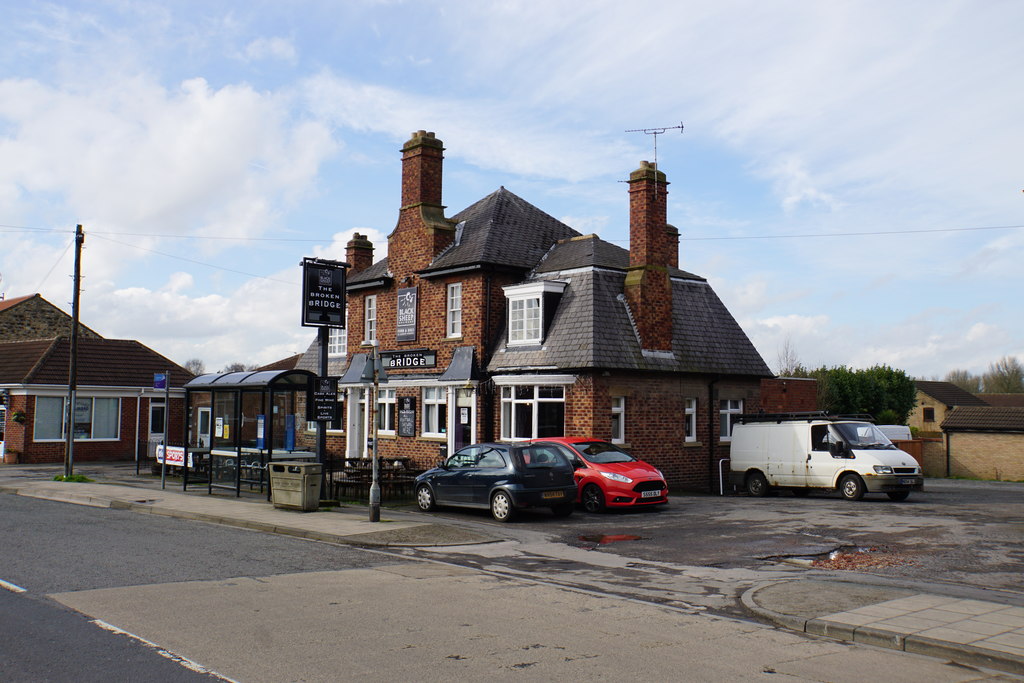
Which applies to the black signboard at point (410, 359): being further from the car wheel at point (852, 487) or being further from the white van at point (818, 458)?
the car wheel at point (852, 487)

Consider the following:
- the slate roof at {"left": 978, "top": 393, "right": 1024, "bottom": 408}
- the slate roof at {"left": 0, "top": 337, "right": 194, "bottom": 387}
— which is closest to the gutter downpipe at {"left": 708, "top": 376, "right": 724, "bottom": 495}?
the slate roof at {"left": 0, "top": 337, "right": 194, "bottom": 387}

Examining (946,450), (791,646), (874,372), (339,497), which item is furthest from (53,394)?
(874,372)

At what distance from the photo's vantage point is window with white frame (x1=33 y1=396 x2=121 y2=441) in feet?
116

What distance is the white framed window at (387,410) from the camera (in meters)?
29.1

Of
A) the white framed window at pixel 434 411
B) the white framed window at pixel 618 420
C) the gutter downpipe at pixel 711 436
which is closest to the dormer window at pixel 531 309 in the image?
the white framed window at pixel 618 420

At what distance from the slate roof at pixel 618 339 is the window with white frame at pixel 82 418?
66.1ft

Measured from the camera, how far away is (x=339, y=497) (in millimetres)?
21906

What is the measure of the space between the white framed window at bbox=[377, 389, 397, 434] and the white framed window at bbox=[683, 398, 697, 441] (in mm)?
9618

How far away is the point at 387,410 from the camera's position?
29297 millimetres

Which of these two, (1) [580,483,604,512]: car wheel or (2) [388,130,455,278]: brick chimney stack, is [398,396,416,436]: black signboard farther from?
(1) [580,483,604,512]: car wheel

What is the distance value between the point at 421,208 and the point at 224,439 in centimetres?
1000

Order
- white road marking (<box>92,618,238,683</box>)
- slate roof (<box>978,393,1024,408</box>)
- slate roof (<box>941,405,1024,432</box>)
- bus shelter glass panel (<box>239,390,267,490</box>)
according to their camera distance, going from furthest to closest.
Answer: slate roof (<box>978,393,1024,408</box>) < slate roof (<box>941,405,1024,432</box>) < bus shelter glass panel (<box>239,390,267,490</box>) < white road marking (<box>92,618,238,683</box>)

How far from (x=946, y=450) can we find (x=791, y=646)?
114 ft

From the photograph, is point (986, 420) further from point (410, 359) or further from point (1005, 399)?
point (1005, 399)
